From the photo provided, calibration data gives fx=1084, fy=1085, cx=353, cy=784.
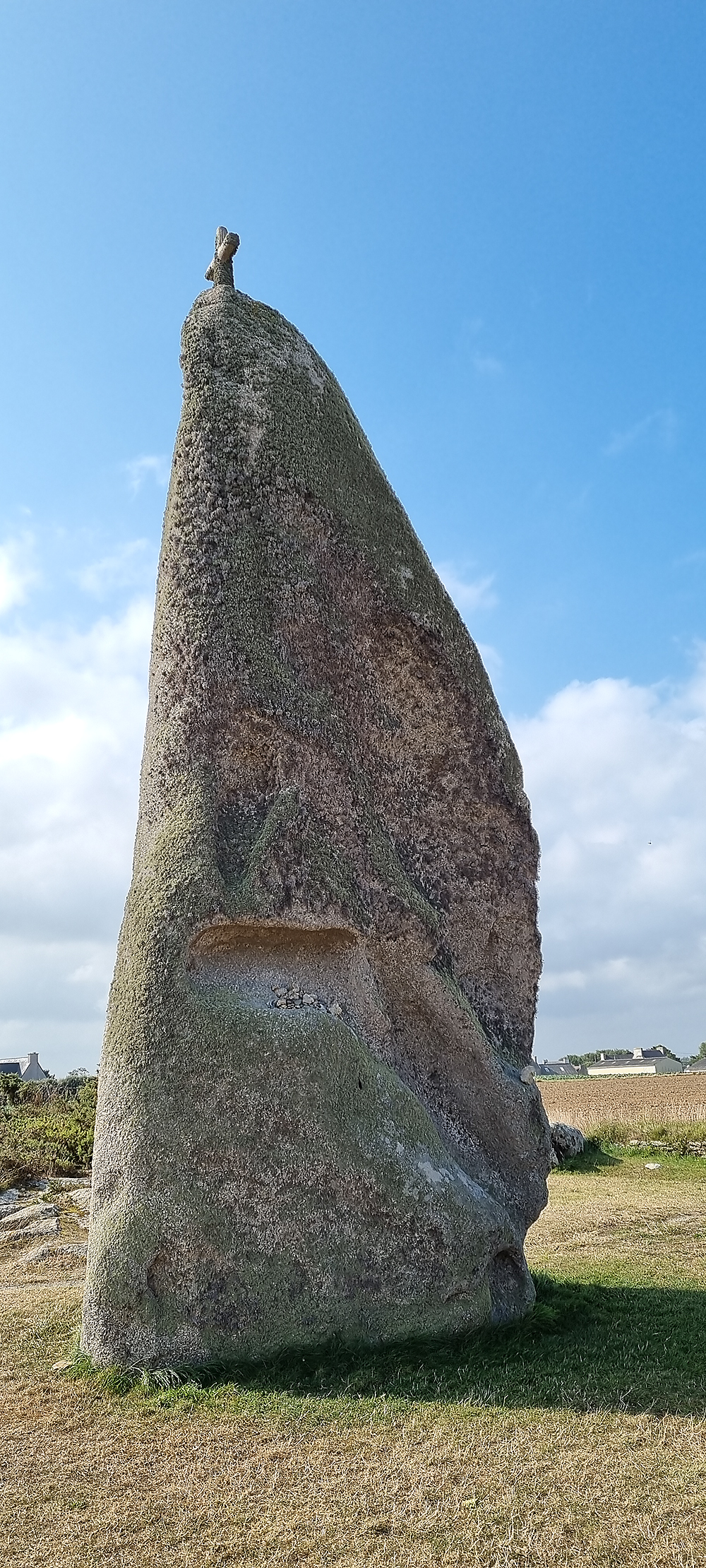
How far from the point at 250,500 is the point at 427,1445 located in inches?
215

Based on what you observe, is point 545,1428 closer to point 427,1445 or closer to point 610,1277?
point 427,1445

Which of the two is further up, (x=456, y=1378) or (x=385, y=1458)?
(x=456, y=1378)

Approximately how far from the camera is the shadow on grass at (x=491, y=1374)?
5301 millimetres

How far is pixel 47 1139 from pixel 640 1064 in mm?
57357

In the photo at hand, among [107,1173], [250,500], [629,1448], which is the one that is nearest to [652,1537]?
[629,1448]

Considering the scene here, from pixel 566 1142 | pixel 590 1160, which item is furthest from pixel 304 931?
pixel 590 1160

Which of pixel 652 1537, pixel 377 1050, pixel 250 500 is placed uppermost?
pixel 250 500

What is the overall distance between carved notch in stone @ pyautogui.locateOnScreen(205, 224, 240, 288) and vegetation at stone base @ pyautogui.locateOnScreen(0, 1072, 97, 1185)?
10.7 m

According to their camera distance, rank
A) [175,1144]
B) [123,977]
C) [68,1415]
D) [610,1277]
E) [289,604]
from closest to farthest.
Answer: [68,1415] → [175,1144] → [123,977] → [289,604] → [610,1277]

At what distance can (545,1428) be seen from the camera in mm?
4906

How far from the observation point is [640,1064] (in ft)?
220

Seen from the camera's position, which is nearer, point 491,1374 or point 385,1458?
point 385,1458

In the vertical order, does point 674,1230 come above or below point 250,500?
below

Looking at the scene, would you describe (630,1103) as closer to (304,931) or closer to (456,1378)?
(304,931)
